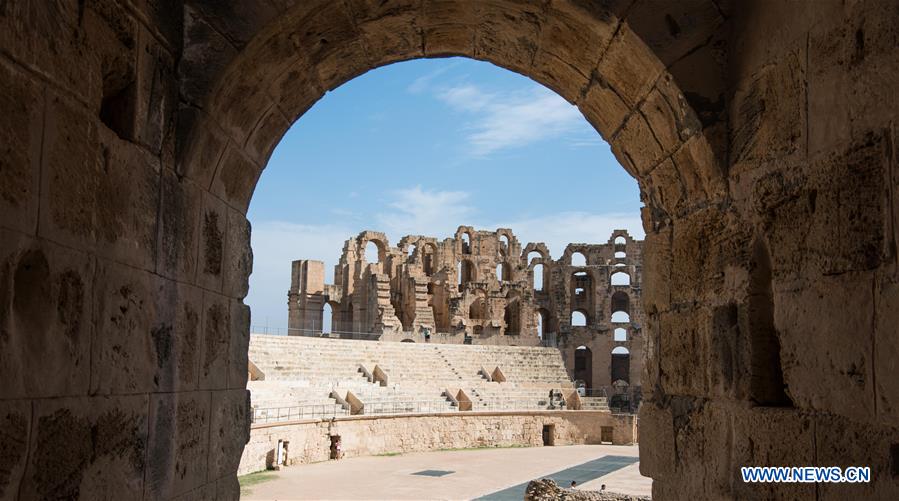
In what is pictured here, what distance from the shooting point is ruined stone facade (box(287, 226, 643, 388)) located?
1537 inches

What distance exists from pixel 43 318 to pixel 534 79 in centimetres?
316

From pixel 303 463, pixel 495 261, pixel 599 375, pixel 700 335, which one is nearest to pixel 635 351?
pixel 599 375

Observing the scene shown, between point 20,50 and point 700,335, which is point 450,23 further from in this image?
point 20,50

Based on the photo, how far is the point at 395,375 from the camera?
29266 millimetres

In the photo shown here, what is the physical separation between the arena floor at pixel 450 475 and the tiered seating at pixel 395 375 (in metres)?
2.05

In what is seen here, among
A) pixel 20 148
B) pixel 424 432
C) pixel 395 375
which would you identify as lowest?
pixel 424 432

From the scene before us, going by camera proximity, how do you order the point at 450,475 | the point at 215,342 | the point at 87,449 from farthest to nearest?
the point at 450,475 < the point at 215,342 < the point at 87,449

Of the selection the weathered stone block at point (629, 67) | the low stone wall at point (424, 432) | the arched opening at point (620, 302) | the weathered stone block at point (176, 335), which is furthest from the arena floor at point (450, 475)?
the arched opening at point (620, 302)

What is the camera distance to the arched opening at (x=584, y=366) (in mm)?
42500

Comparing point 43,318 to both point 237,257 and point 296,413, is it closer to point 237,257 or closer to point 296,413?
point 237,257

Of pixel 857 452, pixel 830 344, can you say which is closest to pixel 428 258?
pixel 830 344

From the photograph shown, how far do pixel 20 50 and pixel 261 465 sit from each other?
729 inches

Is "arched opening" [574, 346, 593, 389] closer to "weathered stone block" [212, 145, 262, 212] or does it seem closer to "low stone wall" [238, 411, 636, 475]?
"low stone wall" [238, 411, 636, 475]

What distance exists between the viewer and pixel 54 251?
2631mm
